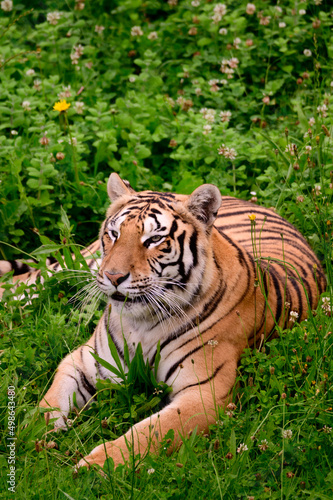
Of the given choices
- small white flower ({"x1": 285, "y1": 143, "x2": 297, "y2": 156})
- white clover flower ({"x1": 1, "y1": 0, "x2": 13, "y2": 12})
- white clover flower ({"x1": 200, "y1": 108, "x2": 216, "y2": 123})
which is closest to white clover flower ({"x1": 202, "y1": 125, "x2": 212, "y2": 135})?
white clover flower ({"x1": 200, "y1": 108, "x2": 216, "y2": 123})

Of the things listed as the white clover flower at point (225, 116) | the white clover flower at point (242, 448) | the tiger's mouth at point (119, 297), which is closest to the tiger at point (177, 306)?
the tiger's mouth at point (119, 297)

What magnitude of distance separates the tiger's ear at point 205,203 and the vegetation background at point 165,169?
1.68ft

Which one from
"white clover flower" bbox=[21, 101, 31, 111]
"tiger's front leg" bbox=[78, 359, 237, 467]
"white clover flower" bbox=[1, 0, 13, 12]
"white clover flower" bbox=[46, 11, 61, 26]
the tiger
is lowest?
"tiger's front leg" bbox=[78, 359, 237, 467]

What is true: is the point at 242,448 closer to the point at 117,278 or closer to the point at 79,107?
the point at 117,278

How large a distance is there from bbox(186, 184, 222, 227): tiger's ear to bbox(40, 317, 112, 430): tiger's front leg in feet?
2.45

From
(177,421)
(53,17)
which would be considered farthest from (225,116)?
(177,421)

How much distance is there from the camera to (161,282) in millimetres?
2938

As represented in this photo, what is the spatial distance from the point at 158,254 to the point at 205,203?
1.07ft

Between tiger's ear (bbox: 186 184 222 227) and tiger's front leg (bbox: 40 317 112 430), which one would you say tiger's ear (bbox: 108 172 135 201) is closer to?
tiger's ear (bbox: 186 184 222 227)

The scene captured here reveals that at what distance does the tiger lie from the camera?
287 centimetres

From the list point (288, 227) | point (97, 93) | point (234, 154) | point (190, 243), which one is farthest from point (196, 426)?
point (97, 93)

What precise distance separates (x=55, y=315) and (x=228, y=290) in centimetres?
106

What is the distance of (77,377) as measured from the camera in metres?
3.20

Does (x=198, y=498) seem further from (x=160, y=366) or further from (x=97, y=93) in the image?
(x=97, y=93)
